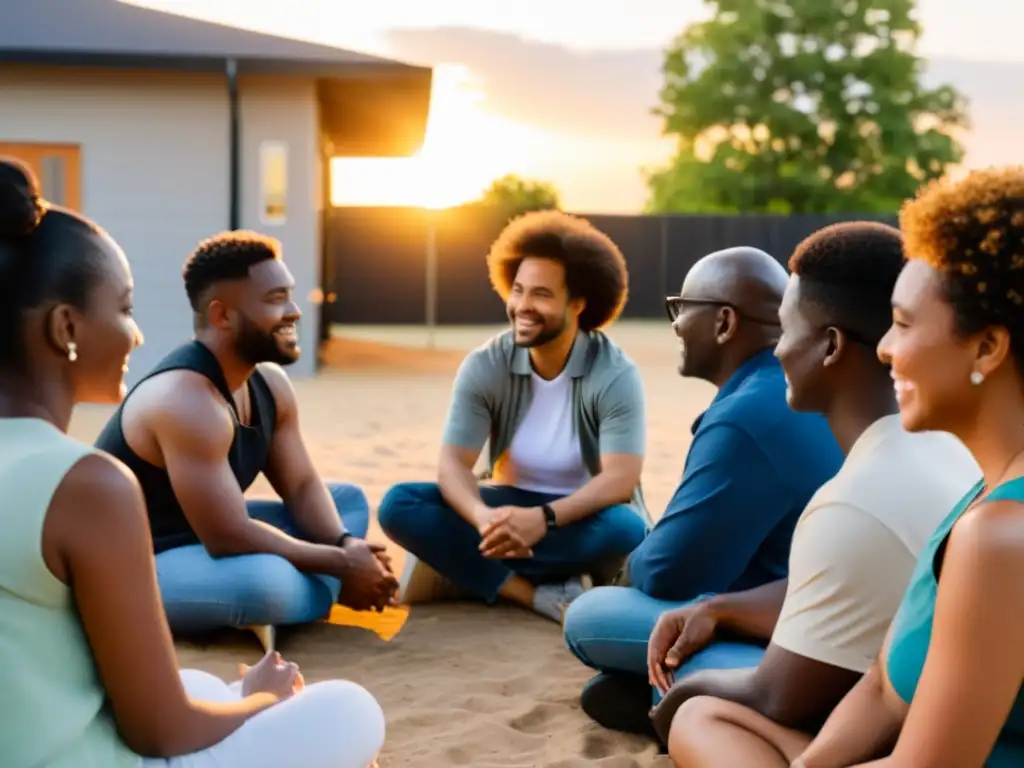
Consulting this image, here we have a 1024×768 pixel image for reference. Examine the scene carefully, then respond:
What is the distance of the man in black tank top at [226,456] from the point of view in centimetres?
364

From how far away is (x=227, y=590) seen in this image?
12.6 ft

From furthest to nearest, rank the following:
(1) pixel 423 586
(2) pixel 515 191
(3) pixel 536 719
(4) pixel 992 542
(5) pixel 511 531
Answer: (2) pixel 515 191, (1) pixel 423 586, (5) pixel 511 531, (3) pixel 536 719, (4) pixel 992 542

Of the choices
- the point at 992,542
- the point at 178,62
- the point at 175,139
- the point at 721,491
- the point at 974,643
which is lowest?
the point at 721,491

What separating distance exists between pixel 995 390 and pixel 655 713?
4.25 feet

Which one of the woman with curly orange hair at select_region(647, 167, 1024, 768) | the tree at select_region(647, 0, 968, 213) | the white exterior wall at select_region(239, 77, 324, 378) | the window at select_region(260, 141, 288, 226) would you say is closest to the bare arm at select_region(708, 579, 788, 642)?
the woman with curly orange hair at select_region(647, 167, 1024, 768)

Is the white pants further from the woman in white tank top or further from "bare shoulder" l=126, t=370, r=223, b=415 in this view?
"bare shoulder" l=126, t=370, r=223, b=415

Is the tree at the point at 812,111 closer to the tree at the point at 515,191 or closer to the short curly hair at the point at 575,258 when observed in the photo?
the tree at the point at 515,191

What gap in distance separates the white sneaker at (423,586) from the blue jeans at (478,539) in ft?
0.15

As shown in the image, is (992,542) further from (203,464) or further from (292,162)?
(292,162)

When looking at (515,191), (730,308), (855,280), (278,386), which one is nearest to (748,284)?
(730,308)

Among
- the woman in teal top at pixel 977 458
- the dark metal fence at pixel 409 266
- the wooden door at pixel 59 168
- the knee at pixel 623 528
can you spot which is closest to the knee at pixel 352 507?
the knee at pixel 623 528

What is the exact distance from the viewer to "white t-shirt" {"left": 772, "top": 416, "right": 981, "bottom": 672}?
2.09m

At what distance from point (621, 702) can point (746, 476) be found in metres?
0.85

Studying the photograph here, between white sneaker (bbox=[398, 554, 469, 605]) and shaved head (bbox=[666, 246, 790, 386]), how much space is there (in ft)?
6.28
